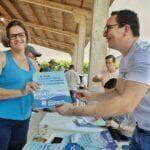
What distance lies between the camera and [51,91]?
2.84 meters

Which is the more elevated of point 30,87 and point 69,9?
point 69,9

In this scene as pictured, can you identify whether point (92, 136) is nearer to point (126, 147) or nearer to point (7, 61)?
point (126, 147)

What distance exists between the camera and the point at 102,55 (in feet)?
28.3

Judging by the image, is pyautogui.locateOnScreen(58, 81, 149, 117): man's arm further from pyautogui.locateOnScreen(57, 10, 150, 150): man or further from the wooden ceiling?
the wooden ceiling

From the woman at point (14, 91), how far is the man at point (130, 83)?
1.86 ft

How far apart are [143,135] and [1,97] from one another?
3.39 ft

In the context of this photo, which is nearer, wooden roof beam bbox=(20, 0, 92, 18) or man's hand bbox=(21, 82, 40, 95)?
man's hand bbox=(21, 82, 40, 95)

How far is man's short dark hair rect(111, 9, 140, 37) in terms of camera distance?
2.41 m

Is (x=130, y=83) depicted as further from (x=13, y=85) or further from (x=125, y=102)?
(x=13, y=85)

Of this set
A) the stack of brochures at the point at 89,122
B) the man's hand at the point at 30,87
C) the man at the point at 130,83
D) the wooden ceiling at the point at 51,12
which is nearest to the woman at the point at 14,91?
the man's hand at the point at 30,87

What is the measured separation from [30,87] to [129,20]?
839 millimetres

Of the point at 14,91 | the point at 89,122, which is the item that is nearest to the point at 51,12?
the point at 89,122

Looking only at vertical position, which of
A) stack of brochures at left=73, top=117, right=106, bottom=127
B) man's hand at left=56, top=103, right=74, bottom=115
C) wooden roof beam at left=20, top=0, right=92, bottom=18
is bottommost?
stack of brochures at left=73, top=117, right=106, bottom=127

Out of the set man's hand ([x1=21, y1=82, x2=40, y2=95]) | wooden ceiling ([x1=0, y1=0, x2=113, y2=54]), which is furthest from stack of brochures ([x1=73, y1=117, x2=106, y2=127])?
wooden ceiling ([x1=0, y1=0, x2=113, y2=54])
